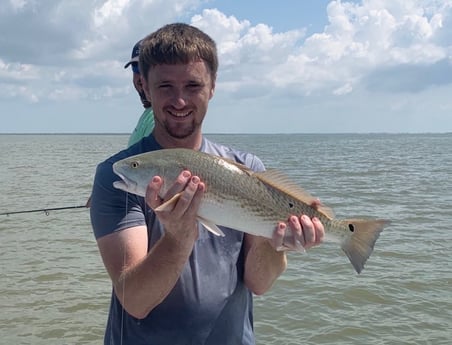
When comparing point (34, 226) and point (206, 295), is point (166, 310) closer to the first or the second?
point (206, 295)

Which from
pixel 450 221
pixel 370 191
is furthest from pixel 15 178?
pixel 450 221

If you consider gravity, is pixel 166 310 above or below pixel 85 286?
above

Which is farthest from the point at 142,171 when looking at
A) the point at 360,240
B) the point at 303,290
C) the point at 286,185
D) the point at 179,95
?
the point at 303,290

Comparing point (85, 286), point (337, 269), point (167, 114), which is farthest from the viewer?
point (337, 269)

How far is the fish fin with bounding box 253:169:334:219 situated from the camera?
3.07m

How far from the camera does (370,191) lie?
20859 mm

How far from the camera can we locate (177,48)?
9.30ft

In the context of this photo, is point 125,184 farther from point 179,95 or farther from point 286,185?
point 286,185

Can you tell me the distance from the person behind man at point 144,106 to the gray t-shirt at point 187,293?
157 cm

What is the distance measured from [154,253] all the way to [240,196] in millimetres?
616

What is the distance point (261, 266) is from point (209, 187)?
58 centimetres

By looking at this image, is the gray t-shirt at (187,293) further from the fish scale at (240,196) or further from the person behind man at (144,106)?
the person behind man at (144,106)

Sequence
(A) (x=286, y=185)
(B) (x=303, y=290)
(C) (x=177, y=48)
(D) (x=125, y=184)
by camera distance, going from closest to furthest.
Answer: (D) (x=125, y=184) → (C) (x=177, y=48) → (A) (x=286, y=185) → (B) (x=303, y=290)

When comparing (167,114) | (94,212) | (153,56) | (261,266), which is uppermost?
(153,56)
